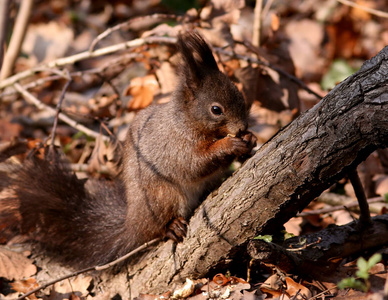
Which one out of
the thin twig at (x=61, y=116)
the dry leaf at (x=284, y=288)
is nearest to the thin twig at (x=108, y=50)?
the thin twig at (x=61, y=116)

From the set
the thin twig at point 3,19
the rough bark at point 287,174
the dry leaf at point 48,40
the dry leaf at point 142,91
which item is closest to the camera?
the rough bark at point 287,174

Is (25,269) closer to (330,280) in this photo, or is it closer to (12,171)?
(12,171)

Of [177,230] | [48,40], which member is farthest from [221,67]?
[48,40]

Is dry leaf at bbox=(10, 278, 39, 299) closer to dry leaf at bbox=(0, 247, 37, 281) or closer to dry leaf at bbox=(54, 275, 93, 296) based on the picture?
dry leaf at bbox=(0, 247, 37, 281)

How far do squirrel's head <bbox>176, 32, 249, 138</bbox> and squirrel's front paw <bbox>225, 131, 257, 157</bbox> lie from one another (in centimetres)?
7

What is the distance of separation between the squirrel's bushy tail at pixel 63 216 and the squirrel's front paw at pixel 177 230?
0.34 m

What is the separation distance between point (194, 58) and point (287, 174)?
3.06ft

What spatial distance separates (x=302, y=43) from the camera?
5.61 metres

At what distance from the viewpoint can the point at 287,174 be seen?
1778mm

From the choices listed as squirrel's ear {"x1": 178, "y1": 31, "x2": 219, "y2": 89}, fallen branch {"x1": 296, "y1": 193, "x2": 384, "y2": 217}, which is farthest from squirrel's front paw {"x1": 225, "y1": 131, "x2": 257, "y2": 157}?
fallen branch {"x1": 296, "y1": 193, "x2": 384, "y2": 217}

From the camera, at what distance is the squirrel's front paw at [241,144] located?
2.28m

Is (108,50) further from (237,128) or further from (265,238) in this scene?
(265,238)

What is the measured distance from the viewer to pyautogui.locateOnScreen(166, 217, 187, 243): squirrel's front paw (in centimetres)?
231

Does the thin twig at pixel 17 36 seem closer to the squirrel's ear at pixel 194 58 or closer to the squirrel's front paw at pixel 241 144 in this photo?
the squirrel's ear at pixel 194 58
